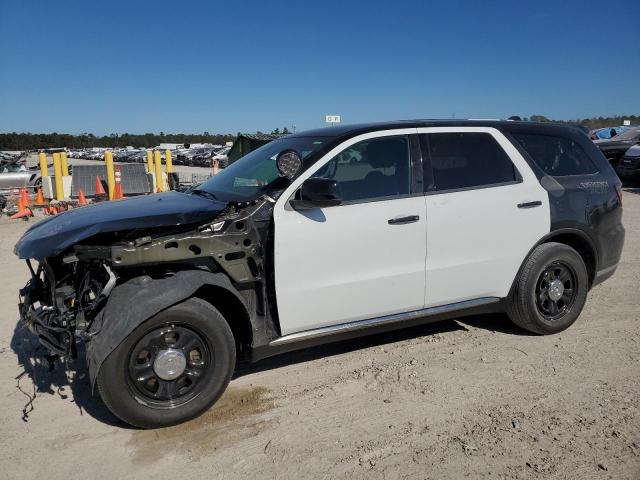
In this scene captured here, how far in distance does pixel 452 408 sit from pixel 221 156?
40373 mm

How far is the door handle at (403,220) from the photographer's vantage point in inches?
148

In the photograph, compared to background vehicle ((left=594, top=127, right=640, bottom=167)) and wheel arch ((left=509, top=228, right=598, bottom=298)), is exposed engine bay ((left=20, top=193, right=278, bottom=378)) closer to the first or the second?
wheel arch ((left=509, top=228, right=598, bottom=298))

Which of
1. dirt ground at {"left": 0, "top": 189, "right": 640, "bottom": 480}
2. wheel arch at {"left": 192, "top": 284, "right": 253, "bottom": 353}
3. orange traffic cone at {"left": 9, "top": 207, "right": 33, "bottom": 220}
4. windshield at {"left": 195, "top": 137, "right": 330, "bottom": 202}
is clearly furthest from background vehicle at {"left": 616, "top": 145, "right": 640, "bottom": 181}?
orange traffic cone at {"left": 9, "top": 207, "right": 33, "bottom": 220}

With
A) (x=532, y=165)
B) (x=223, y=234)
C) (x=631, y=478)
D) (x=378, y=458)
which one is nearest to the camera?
(x=631, y=478)

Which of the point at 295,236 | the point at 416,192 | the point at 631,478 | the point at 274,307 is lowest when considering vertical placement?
the point at 631,478

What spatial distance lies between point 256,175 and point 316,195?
2.67 ft

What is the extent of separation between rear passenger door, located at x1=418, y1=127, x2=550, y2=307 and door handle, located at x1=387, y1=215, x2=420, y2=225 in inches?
5.2

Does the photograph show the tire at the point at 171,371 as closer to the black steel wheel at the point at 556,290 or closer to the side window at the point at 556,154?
the black steel wheel at the point at 556,290

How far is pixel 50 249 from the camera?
3.08 metres

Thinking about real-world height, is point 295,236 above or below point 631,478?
above

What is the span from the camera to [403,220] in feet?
12.5

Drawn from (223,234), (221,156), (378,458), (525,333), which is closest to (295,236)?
(223,234)

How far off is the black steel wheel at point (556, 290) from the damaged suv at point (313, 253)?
0.6 inches

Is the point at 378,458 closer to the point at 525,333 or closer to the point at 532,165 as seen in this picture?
the point at 525,333
